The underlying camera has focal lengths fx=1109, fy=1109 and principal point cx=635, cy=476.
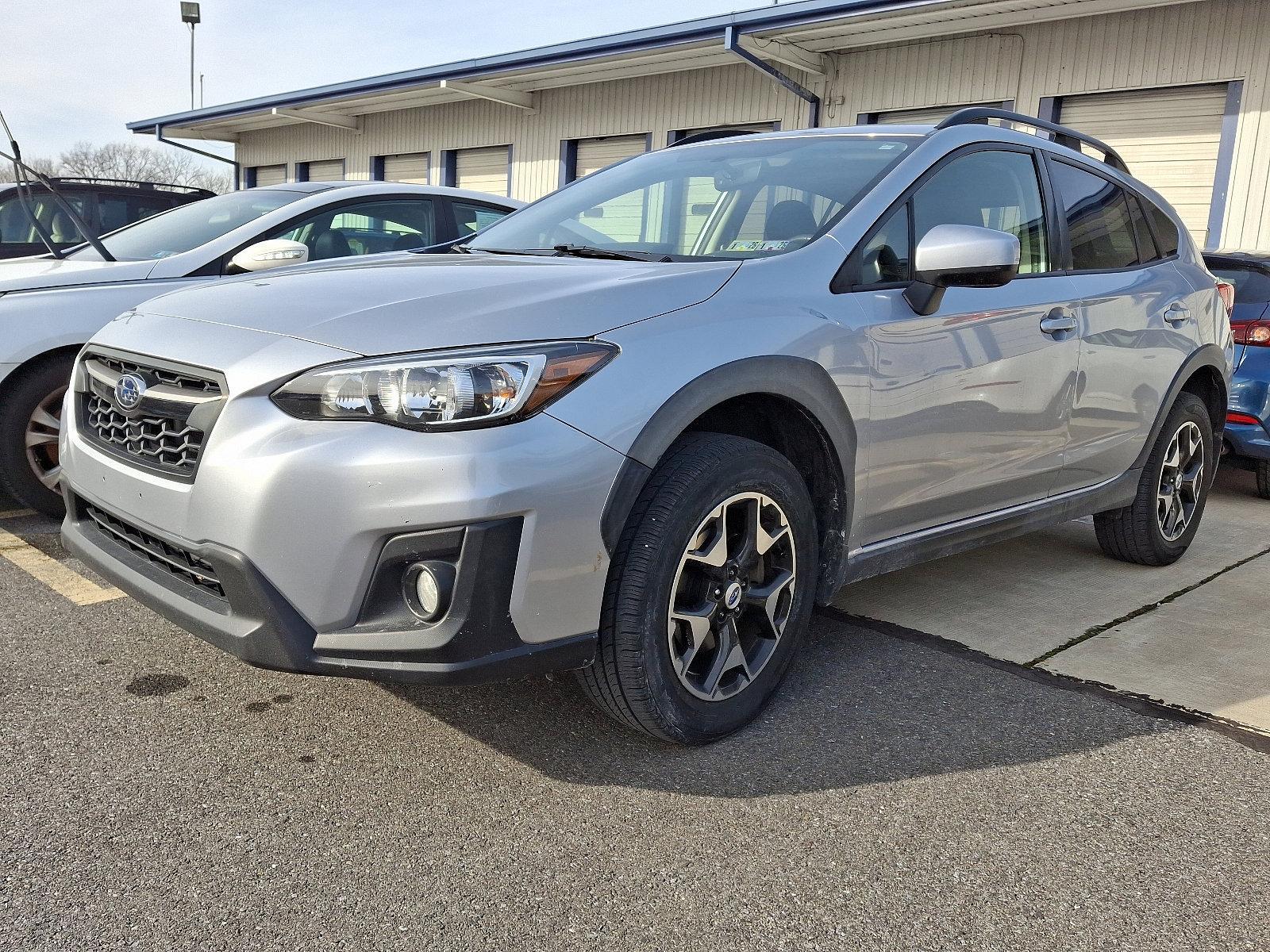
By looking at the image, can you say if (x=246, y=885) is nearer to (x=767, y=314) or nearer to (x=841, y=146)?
(x=767, y=314)

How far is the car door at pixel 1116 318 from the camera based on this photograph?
3871 mm

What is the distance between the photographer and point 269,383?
233 centimetres

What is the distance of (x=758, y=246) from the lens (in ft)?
10.1

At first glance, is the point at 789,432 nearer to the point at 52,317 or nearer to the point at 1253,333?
the point at 52,317

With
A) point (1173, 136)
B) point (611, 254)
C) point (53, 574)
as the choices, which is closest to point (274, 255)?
point (53, 574)

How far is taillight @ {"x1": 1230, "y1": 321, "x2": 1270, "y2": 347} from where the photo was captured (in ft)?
19.7

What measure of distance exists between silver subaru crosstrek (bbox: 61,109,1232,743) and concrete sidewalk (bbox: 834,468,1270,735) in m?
0.38

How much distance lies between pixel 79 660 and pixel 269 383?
4.49ft

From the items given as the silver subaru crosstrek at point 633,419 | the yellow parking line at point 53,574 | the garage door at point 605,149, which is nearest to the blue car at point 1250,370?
the silver subaru crosstrek at point 633,419

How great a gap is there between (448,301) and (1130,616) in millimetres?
2838

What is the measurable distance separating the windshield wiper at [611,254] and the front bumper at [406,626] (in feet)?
3.53

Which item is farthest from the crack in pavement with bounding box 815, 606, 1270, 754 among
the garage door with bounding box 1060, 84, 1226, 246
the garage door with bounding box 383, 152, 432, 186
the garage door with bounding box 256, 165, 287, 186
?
the garage door with bounding box 256, 165, 287, 186

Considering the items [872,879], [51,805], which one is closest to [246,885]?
[51,805]

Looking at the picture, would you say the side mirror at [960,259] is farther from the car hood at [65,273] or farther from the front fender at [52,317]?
the car hood at [65,273]
